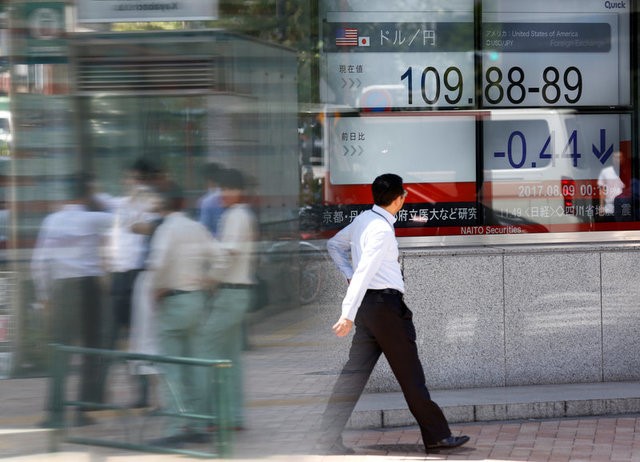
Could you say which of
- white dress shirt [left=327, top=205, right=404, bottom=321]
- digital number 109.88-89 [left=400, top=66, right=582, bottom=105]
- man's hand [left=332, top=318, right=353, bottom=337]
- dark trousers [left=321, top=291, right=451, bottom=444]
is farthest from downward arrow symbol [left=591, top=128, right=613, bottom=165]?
man's hand [left=332, top=318, right=353, bottom=337]

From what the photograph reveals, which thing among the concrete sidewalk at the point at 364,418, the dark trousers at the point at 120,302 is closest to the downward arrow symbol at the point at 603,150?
the concrete sidewalk at the point at 364,418

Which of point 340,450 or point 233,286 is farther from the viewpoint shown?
point 340,450

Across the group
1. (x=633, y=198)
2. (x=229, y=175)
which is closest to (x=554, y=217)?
(x=633, y=198)

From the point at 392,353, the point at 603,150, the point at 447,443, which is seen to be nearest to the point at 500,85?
the point at 603,150

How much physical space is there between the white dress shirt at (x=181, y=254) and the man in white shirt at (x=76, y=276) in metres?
0.14

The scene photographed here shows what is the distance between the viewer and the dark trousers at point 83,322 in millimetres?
2619

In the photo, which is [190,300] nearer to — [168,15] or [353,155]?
[168,15]

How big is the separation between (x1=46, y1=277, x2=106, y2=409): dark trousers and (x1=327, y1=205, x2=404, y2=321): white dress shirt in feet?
11.9

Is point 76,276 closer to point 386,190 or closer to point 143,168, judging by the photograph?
point 143,168

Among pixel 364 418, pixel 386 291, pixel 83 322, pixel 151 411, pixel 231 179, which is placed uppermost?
pixel 231 179

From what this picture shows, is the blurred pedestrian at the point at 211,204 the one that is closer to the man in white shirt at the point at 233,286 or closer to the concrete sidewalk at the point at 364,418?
the man in white shirt at the point at 233,286

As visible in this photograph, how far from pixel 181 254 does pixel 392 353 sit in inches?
157

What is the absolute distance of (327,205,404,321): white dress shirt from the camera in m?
6.36

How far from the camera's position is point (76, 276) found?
265 centimetres
